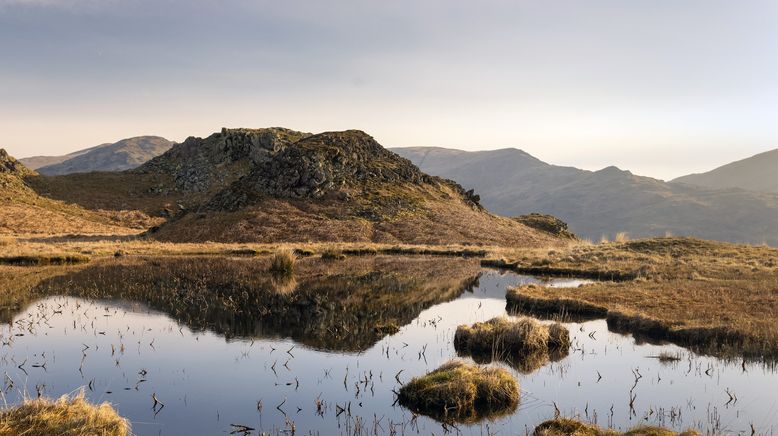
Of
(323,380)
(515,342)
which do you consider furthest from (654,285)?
(323,380)

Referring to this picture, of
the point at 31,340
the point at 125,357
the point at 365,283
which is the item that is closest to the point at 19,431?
the point at 125,357

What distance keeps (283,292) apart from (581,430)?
86.2 feet

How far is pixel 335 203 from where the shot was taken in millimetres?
103125

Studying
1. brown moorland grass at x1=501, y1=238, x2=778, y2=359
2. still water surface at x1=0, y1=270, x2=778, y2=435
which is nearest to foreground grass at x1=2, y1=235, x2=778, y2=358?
brown moorland grass at x1=501, y1=238, x2=778, y2=359

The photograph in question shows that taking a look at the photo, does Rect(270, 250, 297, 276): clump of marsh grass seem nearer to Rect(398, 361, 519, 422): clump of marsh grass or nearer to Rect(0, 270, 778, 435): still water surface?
Rect(0, 270, 778, 435): still water surface

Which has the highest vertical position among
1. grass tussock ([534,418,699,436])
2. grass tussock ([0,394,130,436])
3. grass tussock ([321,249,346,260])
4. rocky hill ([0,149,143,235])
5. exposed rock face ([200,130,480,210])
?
exposed rock face ([200,130,480,210])

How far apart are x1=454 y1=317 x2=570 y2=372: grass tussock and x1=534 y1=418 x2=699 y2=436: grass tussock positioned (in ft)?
23.9

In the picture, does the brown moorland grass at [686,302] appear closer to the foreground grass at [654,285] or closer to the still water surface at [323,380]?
the foreground grass at [654,285]

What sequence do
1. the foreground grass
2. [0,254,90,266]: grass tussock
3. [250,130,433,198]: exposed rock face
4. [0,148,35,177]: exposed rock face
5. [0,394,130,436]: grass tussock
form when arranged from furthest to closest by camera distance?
1. [0,148,35,177]: exposed rock face
2. [250,130,433,198]: exposed rock face
3. [0,254,90,266]: grass tussock
4. the foreground grass
5. [0,394,130,436]: grass tussock

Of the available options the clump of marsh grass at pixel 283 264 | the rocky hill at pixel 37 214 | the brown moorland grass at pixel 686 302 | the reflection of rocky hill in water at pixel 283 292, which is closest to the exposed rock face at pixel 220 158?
the rocky hill at pixel 37 214

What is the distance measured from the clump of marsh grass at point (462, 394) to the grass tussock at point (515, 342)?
182 inches

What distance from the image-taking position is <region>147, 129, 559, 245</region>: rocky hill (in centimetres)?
8906

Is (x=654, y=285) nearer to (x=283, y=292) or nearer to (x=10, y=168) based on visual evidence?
(x=283, y=292)

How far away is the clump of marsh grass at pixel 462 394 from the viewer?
53.2ft
